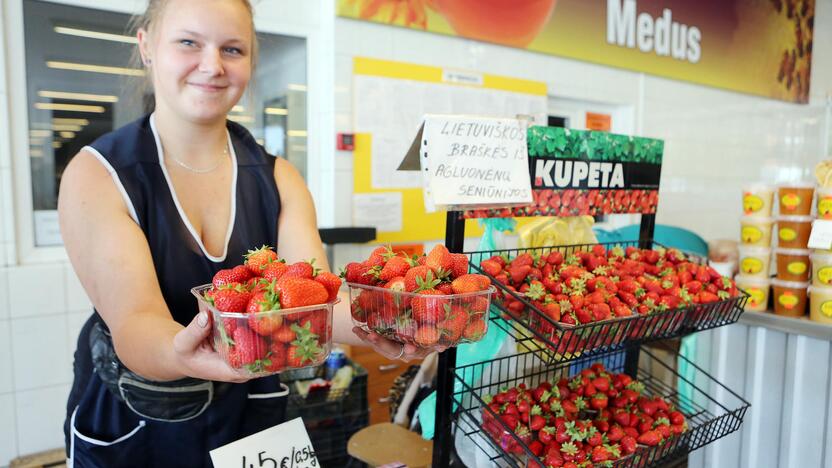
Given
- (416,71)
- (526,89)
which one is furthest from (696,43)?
(416,71)

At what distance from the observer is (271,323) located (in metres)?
0.78

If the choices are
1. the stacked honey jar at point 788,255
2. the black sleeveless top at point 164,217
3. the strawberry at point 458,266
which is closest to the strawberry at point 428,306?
the strawberry at point 458,266

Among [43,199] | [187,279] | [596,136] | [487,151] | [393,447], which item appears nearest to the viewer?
[187,279]

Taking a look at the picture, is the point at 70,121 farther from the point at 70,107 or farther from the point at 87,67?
the point at 87,67

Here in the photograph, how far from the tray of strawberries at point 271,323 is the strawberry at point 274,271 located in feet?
0.04

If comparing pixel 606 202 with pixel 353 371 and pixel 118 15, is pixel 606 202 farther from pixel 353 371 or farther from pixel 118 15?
pixel 118 15

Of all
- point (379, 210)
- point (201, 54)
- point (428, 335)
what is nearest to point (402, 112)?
point (379, 210)

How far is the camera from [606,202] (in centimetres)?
168

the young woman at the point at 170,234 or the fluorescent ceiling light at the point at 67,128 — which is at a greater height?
the fluorescent ceiling light at the point at 67,128

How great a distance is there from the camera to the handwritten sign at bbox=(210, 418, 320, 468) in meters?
1.14

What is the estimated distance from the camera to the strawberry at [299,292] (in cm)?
80

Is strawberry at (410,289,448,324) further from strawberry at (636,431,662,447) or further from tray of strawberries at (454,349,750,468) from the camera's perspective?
strawberry at (636,431,662,447)

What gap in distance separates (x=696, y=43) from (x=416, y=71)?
314 cm

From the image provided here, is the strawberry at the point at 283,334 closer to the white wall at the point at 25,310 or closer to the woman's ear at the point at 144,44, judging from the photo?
the woman's ear at the point at 144,44
